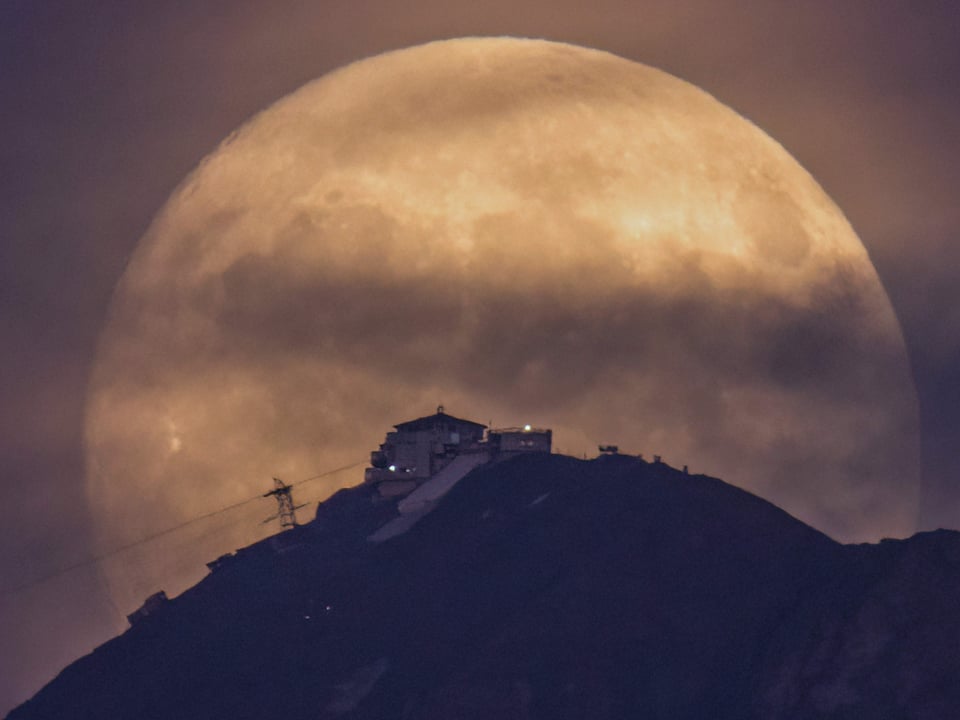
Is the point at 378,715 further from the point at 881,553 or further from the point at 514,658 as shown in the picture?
the point at 881,553

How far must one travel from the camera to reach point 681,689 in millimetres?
185625

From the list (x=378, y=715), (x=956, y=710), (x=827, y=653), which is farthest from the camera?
(x=378, y=715)

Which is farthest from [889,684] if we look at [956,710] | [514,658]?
[514,658]

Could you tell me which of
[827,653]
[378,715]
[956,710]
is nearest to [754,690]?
[827,653]

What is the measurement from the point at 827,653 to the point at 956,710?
14.1 meters

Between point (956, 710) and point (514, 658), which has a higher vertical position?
point (514, 658)

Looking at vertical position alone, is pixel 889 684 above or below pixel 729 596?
below

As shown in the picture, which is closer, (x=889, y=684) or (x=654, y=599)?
(x=889, y=684)

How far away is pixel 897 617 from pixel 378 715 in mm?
46716

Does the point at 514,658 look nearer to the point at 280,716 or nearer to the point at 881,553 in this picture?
the point at 280,716

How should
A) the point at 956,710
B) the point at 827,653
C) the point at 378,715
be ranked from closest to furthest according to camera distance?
the point at 956,710 < the point at 827,653 < the point at 378,715

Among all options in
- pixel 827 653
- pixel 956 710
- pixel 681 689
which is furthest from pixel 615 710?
pixel 956 710

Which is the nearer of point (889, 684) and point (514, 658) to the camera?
point (889, 684)

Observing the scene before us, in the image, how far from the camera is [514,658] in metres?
192
